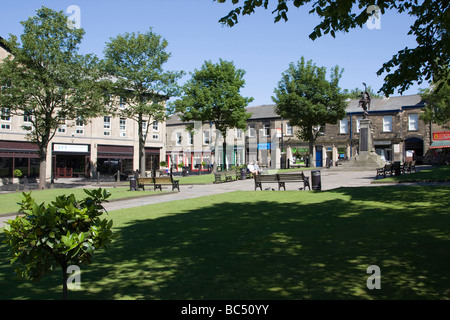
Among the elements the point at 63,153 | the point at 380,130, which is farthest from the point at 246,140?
the point at 63,153

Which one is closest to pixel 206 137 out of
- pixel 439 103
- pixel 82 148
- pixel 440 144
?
pixel 82 148

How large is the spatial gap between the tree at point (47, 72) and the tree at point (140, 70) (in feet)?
16.4

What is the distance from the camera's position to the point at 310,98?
44.0 metres

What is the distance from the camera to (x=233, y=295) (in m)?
4.21

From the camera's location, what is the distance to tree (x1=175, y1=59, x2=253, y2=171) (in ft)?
134

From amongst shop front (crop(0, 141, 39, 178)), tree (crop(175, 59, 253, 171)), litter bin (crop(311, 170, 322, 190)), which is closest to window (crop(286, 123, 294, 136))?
tree (crop(175, 59, 253, 171))

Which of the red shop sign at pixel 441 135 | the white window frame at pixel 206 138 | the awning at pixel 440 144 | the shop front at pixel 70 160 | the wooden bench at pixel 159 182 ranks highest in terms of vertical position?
the white window frame at pixel 206 138

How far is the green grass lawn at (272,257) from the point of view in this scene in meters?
4.39

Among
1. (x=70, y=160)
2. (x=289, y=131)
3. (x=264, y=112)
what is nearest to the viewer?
(x=70, y=160)

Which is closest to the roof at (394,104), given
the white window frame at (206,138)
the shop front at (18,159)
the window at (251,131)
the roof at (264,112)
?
the roof at (264,112)

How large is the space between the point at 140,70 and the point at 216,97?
39.8ft

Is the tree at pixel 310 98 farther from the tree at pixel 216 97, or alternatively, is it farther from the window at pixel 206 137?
the window at pixel 206 137

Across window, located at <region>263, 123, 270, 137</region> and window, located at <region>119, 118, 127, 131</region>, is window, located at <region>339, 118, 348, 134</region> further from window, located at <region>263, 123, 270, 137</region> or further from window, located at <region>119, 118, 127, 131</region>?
window, located at <region>119, 118, 127, 131</region>

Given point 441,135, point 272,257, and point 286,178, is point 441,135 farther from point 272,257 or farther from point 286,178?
point 272,257
